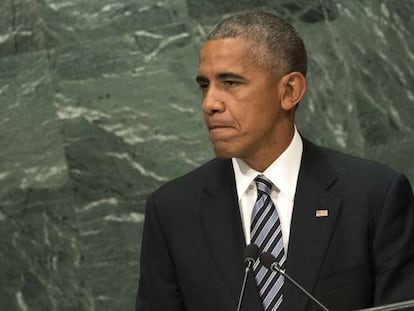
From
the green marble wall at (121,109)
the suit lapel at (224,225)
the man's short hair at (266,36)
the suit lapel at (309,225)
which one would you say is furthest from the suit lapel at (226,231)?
the green marble wall at (121,109)

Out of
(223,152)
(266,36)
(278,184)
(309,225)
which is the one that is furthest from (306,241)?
(266,36)

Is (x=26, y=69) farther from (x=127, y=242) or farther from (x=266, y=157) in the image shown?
(x=266, y=157)

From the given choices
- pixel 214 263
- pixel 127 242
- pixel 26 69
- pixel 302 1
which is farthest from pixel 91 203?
pixel 214 263

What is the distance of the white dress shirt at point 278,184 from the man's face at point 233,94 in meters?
0.11

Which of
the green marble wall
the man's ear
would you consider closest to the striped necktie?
the man's ear

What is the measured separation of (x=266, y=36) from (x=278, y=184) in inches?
16.3

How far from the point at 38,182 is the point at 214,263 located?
181 centimetres

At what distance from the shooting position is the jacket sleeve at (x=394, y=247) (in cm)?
265

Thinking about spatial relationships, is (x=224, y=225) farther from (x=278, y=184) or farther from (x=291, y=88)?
(x=291, y=88)

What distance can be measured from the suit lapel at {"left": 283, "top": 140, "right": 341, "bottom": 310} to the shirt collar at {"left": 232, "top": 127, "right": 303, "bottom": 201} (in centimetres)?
2

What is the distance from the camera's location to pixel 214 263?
2.78m

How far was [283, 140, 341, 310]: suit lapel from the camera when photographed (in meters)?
2.69

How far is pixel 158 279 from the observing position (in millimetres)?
2824

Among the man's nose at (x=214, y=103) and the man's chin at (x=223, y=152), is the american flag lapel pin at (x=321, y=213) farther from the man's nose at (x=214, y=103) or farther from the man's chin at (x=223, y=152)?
the man's nose at (x=214, y=103)
